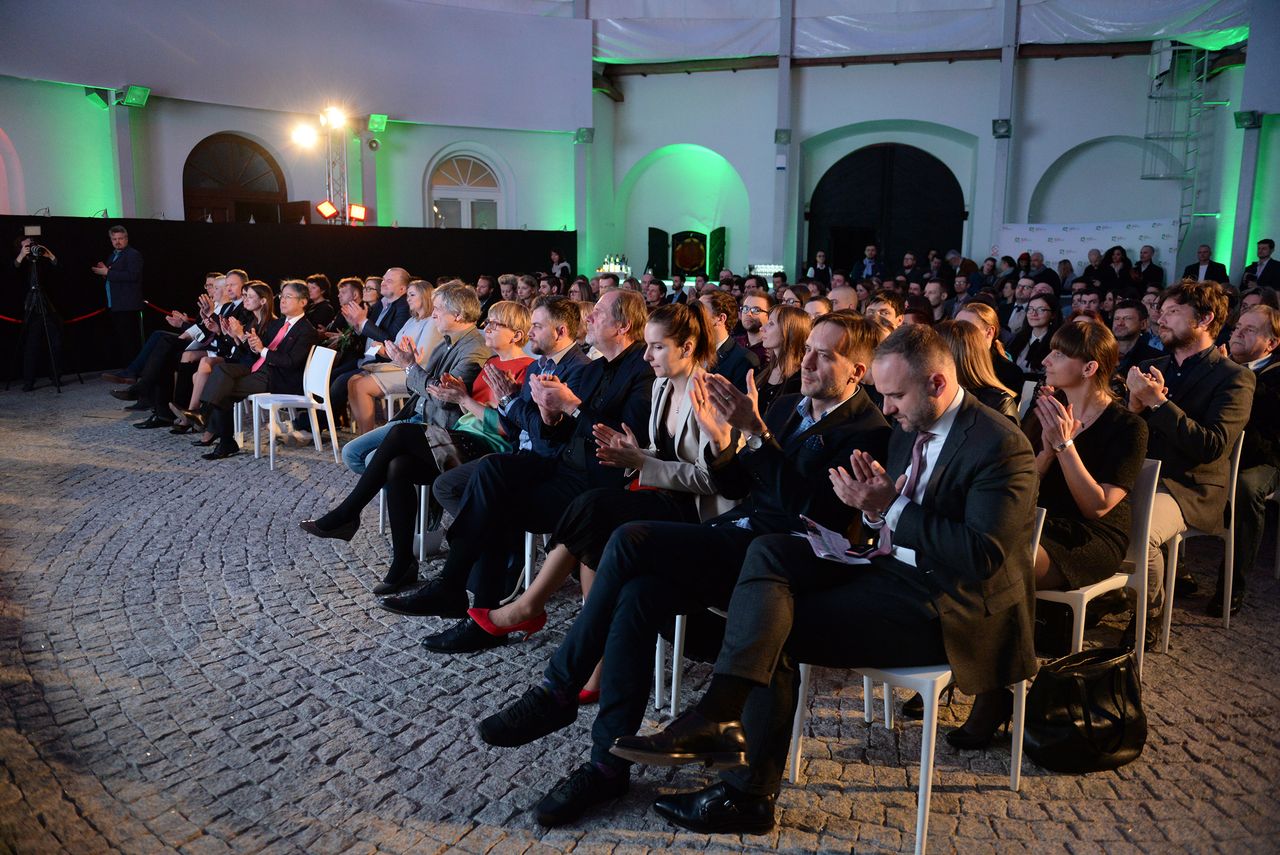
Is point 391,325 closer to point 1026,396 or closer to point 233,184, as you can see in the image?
point 1026,396

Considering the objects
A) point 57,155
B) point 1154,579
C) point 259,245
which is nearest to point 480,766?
point 1154,579

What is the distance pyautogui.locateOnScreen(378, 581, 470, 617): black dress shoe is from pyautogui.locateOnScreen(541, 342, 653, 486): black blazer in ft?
2.35

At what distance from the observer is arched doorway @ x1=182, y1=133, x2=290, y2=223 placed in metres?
14.6

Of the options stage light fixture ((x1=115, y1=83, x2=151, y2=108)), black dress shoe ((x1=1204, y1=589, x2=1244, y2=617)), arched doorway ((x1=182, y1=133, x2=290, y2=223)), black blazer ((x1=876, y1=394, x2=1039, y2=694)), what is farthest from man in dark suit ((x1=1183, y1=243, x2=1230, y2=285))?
stage light fixture ((x1=115, y1=83, x2=151, y2=108))

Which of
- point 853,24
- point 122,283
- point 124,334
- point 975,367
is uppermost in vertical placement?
point 853,24

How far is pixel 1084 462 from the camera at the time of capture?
3.53 meters

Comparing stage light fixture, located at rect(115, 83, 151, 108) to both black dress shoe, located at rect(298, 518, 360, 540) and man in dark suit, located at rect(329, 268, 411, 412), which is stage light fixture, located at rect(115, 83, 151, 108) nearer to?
man in dark suit, located at rect(329, 268, 411, 412)

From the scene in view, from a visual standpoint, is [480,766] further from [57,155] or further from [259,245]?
[57,155]

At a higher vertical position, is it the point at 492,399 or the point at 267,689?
the point at 492,399

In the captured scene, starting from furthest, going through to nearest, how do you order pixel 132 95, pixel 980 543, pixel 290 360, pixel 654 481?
pixel 132 95, pixel 290 360, pixel 654 481, pixel 980 543

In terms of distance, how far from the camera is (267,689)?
143 inches

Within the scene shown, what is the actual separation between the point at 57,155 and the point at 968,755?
45.2 ft

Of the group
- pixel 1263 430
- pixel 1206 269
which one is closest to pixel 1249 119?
pixel 1206 269

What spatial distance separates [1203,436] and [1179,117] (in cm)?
1366
